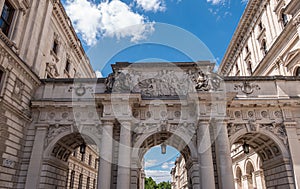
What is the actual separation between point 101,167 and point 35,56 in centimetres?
1055

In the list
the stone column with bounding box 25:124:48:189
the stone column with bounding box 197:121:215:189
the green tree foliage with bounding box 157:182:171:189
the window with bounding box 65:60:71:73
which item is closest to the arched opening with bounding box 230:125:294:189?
the stone column with bounding box 197:121:215:189

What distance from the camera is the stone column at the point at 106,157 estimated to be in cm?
1451

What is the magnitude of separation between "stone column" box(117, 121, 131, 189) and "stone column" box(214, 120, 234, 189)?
541 cm

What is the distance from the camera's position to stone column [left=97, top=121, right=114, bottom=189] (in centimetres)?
1451

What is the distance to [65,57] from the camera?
29.3 m

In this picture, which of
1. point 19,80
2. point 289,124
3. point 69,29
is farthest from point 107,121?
point 69,29

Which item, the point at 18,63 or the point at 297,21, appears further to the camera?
the point at 297,21

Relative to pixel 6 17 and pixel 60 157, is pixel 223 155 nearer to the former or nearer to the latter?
pixel 60 157

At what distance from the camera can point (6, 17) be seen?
54.6ft

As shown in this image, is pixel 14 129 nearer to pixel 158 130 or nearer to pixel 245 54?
pixel 158 130

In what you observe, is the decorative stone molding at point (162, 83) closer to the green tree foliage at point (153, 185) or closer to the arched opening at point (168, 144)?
the arched opening at point (168, 144)

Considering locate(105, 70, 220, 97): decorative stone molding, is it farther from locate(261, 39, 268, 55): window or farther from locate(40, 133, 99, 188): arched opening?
locate(261, 39, 268, 55): window

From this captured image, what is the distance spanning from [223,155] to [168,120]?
4.12m

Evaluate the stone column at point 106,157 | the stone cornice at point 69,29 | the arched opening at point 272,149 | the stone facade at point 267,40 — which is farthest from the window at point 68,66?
the stone facade at point 267,40
